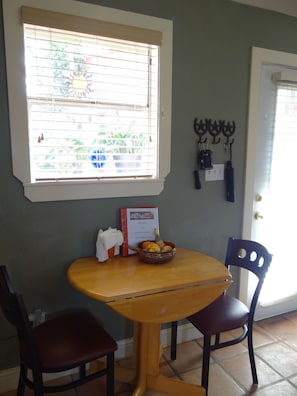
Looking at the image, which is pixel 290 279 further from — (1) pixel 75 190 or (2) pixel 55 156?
(2) pixel 55 156

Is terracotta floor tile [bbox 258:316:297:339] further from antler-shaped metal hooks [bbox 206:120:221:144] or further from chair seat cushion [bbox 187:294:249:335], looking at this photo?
antler-shaped metal hooks [bbox 206:120:221:144]

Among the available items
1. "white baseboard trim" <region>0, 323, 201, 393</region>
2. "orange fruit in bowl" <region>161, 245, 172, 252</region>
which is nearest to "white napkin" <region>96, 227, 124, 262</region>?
"orange fruit in bowl" <region>161, 245, 172, 252</region>

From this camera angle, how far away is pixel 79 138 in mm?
1925

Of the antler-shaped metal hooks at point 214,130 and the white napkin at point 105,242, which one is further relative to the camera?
the antler-shaped metal hooks at point 214,130

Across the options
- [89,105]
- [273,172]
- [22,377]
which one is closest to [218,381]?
[22,377]

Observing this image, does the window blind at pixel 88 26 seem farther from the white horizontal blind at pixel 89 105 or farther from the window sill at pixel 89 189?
the window sill at pixel 89 189

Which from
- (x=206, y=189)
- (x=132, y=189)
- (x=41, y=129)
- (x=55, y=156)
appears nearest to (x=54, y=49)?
(x=41, y=129)

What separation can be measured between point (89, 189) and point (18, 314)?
0.85 m

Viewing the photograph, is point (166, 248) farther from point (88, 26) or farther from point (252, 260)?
point (88, 26)

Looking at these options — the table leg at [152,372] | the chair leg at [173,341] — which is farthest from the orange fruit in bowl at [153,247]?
the chair leg at [173,341]

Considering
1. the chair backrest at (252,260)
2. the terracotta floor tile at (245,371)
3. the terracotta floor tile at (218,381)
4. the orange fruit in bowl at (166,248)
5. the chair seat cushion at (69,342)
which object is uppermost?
the orange fruit in bowl at (166,248)

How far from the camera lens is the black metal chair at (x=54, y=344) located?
4.45 ft

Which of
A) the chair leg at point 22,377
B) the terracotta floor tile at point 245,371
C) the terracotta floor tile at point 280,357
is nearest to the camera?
the chair leg at point 22,377

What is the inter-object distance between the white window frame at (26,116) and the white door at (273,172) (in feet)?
2.36
